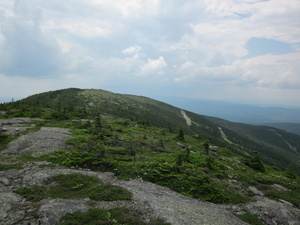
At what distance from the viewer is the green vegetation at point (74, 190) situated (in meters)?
14.3

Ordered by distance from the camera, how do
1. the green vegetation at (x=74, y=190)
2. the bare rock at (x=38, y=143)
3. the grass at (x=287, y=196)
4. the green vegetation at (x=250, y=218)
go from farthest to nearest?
the bare rock at (x=38, y=143)
the grass at (x=287, y=196)
the green vegetation at (x=250, y=218)
the green vegetation at (x=74, y=190)

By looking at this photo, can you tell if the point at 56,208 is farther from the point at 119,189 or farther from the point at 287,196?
the point at 287,196

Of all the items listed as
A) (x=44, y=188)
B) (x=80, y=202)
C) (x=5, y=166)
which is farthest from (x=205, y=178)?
(x=5, y=166)

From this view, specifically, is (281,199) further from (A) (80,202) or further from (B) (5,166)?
(B) (5,166)

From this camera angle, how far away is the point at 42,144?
25562mm

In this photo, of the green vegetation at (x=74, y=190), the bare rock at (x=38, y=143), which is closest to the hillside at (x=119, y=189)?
Result: the green vegetation at (x=74, y=190)

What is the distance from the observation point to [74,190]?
15.5 m

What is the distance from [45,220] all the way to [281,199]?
24697 millimetres

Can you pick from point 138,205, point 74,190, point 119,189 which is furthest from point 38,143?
point 138,205

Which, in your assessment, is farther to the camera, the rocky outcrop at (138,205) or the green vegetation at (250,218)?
the green vegetation at (250,218)

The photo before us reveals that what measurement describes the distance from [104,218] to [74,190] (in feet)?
18.5

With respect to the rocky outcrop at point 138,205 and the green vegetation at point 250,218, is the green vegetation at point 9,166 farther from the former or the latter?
the green vegetation at point 250,218

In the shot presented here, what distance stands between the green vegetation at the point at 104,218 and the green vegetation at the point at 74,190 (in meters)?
2.10

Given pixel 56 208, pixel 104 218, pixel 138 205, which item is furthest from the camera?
pixel 138 205
